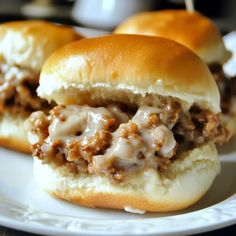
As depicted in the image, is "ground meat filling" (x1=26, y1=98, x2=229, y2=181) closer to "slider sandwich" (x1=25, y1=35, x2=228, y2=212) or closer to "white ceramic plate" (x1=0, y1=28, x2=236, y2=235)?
"slider sandwich" (x1=25, y1=35, x2=228, y2=212)

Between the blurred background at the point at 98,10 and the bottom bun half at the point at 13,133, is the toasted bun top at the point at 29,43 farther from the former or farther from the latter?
the blurred background at the point at 98,10

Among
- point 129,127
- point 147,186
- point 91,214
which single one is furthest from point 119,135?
point 91,214

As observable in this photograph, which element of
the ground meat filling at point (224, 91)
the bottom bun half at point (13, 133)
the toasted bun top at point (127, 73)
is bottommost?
the bottom bun half at point (13, 133)

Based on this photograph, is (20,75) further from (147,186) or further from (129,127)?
(147,186)

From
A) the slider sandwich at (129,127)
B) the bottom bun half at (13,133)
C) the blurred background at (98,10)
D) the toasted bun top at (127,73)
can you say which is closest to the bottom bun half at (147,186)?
the slider sandwich at (129,127)

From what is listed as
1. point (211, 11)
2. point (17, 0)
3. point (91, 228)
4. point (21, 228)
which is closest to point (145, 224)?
point (91, 228)

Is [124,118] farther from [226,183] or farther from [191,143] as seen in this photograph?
[226,183]

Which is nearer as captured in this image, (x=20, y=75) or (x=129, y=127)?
(x=129, y=127)
